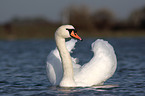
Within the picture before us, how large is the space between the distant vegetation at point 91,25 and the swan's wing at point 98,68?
44430 mm

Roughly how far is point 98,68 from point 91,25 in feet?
196

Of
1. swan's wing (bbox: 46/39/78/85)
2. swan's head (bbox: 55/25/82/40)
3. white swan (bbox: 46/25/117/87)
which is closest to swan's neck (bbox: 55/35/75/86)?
white swan (bbox: 46/25/117/87)

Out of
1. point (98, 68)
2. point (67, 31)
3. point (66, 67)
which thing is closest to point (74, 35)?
point (67, 31)

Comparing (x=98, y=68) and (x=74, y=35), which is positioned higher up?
(x=74, y=35)

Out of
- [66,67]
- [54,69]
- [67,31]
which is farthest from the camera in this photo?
[54,69]

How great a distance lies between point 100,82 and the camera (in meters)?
9.98

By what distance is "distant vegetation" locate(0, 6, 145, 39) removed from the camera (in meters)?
57.6

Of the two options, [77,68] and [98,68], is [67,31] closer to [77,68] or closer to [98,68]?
[98,68]

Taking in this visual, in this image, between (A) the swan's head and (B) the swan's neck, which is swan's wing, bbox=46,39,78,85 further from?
(A) the swan's head

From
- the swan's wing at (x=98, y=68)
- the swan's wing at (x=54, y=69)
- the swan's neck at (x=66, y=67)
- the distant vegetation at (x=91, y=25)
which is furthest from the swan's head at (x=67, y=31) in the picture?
the distant vegetation at (x=91, y=25)

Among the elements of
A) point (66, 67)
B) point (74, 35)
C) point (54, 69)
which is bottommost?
point (54, 69)

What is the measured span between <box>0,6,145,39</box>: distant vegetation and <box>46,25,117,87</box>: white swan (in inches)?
1741

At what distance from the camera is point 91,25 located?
6931cm

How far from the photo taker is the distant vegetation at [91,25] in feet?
189
